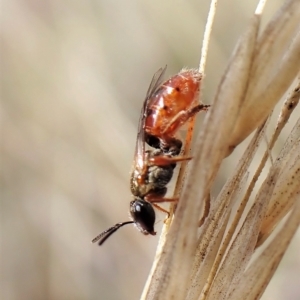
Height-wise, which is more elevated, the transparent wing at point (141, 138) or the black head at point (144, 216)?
the transparent wing at point (141, 138)

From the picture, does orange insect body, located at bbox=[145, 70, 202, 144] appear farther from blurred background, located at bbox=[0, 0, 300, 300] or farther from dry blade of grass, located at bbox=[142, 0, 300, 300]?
blurred background, located at bbox=[0, 0, 300, 300]

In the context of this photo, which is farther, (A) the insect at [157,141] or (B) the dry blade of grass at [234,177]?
(A) the insect at [157,141]

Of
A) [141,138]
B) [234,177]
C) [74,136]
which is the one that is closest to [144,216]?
[141,138]

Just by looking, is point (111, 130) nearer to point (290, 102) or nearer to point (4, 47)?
point (4, 47)

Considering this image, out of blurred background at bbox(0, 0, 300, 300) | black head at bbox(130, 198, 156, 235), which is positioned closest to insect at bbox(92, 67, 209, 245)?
black head at bbox(130, 198, 156, 235)

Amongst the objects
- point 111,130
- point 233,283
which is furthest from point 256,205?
point 111,130

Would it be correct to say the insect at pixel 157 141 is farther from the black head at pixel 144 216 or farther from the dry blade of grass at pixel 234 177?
the dry blade of grass at pixel 234 177

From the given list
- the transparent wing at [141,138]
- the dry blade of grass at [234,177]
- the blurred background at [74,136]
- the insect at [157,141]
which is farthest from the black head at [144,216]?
the blurred background at [74,136]
